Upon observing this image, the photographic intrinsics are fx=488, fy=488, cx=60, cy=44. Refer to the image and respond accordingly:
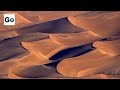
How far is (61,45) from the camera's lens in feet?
15.8

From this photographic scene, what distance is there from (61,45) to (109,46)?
0.48 m

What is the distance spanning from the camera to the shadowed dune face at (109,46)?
15.6ft

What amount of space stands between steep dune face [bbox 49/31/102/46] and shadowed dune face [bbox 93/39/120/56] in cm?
7

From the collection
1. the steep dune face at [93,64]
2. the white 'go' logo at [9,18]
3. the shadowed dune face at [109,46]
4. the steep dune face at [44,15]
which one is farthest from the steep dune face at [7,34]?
the shadowed dune face at [109,46]

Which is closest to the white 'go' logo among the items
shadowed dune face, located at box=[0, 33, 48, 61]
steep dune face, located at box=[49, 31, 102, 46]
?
shadowed dune face, located at box=[0, 33, 48, 61]

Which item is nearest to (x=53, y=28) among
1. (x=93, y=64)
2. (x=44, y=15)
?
(x=44, y=15)

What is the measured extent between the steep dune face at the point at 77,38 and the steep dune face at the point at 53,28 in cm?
5

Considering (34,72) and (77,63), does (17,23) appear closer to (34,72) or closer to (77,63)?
(34,72)

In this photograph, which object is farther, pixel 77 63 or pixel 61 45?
pixel 61 45

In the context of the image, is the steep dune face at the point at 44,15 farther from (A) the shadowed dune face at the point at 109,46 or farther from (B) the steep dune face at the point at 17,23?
(A) the shadowed dune face at the point at 109,46

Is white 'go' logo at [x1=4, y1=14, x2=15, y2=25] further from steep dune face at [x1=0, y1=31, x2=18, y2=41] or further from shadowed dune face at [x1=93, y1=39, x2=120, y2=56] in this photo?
shadowed dune face at [x1=93, y1=39, x2=120, y2=56]

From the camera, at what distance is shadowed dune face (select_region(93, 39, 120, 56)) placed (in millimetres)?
4762

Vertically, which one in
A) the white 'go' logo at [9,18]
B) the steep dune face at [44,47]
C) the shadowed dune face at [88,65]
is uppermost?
the white 'go' logo at [9,18]
